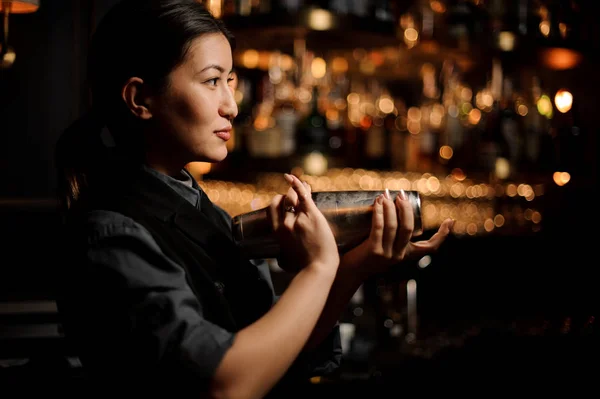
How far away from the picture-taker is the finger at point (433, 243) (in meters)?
1.04

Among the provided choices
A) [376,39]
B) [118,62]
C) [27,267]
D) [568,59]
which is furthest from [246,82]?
[118,62]

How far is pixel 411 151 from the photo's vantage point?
3639mm

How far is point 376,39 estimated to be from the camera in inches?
103

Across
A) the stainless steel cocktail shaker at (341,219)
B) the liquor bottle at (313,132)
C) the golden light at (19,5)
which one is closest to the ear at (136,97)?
the stainless steel cocktail shaker at (341,219)

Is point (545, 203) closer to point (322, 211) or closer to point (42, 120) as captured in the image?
point (42, 120)

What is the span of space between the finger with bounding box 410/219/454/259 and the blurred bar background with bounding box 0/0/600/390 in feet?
2.13

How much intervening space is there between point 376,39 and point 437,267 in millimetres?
1472

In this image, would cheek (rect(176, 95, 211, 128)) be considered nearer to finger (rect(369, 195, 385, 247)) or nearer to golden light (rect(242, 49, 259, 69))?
finger (rect(369, 195, 385, 247))

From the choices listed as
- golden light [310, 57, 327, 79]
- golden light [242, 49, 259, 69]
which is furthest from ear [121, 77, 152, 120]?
golden light [310, 57, 327, 79]

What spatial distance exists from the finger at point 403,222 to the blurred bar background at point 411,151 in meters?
0.67

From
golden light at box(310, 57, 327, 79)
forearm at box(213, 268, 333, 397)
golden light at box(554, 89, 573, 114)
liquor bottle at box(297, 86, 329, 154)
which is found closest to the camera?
forearm at box(213, 268, 333, 397)

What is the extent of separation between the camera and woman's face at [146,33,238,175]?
3.26ft

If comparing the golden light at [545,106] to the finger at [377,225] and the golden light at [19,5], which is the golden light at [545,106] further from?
the finger at [377,225]

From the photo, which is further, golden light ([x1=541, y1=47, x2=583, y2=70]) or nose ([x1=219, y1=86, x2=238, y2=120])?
golden light ([x1=541, y1=47, x2=583, y2=70])
